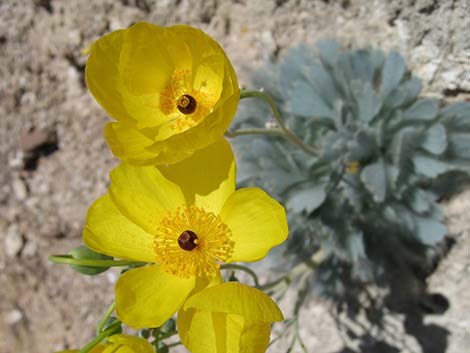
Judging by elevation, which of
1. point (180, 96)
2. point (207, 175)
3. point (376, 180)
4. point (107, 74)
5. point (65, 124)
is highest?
point (107, 74)

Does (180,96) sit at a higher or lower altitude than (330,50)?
higher

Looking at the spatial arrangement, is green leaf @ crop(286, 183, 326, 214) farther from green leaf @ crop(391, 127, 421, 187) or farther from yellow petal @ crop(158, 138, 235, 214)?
yellow petal @ crop(158, 138, 235, 214)

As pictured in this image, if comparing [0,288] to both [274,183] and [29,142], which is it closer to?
[29,142]

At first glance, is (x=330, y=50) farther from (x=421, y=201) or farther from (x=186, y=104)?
(x=186, y=104)

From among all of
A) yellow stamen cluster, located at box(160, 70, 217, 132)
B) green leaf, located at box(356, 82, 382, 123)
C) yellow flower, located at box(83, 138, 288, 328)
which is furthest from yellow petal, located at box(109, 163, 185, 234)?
green leaf, located at box(356, 82, 382, 123)

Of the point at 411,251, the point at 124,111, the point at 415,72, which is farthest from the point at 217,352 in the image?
the point at 415,72

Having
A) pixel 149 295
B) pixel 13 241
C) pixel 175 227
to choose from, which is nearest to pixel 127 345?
pixel 149 295
